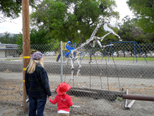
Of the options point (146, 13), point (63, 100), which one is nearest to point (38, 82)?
point (63, 100)

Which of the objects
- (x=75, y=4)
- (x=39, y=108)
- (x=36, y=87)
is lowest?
(x=39, y=108)

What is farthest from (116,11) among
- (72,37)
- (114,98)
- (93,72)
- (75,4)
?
(114,98)

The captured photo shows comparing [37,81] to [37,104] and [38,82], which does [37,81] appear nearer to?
[38,82]

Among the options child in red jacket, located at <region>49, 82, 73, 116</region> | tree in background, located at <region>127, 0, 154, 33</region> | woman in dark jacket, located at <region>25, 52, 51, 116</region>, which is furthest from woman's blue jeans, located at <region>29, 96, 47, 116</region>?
tree in background, located at <region>127, 0, 154, 33</region>

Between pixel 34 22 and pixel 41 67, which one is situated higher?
pixel 34 22

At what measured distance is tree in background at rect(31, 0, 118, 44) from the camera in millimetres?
23016

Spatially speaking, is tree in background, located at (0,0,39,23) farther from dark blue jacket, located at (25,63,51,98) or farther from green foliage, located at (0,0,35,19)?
dark blue jacket, located at (25,63,51,98)

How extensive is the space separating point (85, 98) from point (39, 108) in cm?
241

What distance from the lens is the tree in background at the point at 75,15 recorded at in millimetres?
23016

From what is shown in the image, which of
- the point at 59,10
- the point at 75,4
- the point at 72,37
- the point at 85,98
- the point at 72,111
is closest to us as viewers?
the point at 72,111

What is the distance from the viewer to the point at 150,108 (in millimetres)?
4078

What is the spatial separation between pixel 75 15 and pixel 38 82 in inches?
889

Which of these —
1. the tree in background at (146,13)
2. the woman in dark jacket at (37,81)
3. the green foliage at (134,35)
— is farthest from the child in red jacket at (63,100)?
the green foliage at (134,35)

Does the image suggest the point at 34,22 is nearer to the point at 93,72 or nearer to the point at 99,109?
the point at 93,72
